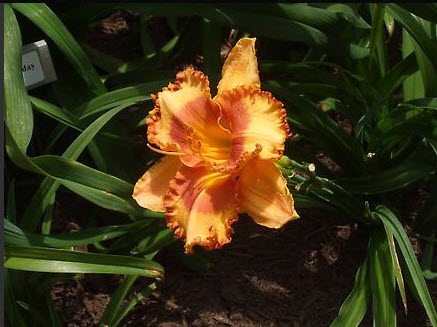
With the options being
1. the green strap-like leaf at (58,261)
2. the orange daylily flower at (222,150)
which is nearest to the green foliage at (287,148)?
the green strap-like leaf at (58,261)

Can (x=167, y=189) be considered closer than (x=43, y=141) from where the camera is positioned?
Yes

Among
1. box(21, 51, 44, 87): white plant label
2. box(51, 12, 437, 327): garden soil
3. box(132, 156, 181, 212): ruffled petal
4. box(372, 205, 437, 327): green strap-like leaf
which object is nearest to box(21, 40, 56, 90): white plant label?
box(21, 51, 44, 87): white plant label

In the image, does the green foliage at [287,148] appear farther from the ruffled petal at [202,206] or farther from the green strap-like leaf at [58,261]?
the ruffled petal at [202,206]

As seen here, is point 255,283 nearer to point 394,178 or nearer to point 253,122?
point 394,178

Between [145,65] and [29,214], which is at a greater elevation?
[145,65]

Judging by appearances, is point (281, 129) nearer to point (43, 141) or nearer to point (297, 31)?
point (297, 31)

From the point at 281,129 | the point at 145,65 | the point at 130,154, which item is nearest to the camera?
the point at 281,129

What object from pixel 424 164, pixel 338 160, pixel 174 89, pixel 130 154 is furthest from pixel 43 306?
pixel 424 164

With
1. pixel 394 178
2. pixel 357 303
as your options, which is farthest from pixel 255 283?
pixel 394 178
